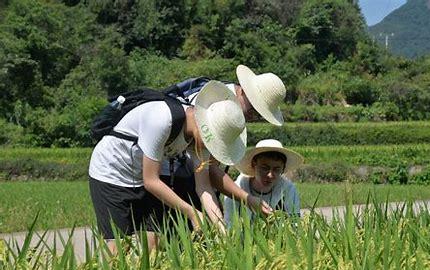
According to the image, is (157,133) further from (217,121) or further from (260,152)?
(260,152)

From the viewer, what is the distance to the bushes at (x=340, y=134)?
107 ft

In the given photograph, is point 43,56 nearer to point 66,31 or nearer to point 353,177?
point 66,31

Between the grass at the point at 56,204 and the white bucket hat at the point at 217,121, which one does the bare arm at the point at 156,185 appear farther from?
the grass at the point at 56,204

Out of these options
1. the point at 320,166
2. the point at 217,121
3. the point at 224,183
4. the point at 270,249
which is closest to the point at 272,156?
the point at 224,183

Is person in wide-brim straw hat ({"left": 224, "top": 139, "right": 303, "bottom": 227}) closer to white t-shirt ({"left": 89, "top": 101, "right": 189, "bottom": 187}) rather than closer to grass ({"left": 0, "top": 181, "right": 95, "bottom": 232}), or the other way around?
white t-shirt ({"left": 89, "top": 101, "right": 189, "bottom": 187})

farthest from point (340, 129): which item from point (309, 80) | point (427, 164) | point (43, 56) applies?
point (309, 80)

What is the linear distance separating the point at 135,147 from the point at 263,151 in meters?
0.81

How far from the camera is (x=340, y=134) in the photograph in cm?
3353

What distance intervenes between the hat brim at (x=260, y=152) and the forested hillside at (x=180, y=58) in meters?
26.7

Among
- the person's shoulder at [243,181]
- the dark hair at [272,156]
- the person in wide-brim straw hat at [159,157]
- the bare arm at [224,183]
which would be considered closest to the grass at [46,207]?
the person's shoulder at [243,181]

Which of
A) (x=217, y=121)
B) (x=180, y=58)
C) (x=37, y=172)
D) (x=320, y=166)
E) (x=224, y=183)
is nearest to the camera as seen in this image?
(x=217, y=121)

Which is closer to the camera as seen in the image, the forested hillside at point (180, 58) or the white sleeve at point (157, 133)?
the white sleeve at point (157, 133)

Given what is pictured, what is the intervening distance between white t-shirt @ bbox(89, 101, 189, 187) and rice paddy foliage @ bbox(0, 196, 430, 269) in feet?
2.05

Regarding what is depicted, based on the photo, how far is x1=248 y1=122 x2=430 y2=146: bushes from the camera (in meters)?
32.7
